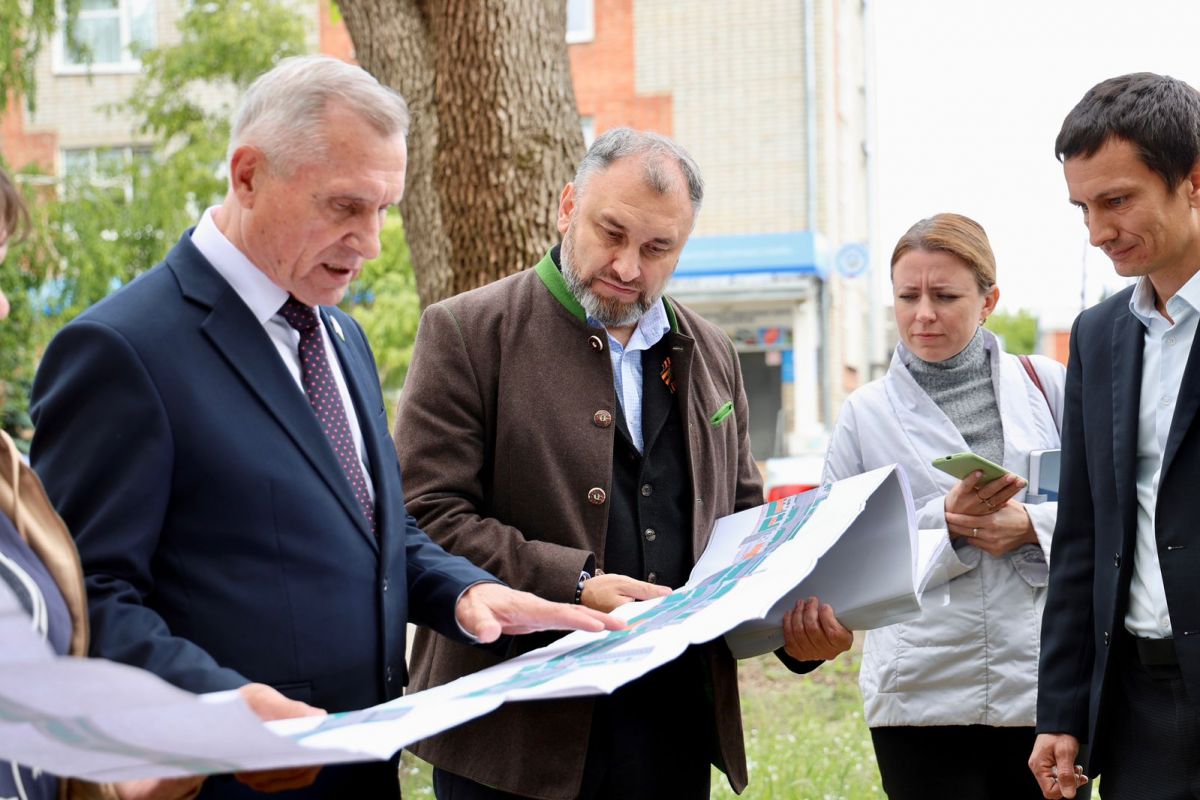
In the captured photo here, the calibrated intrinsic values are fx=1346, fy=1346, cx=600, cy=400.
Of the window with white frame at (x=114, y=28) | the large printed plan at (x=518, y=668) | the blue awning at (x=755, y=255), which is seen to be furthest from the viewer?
the window with white frame at (x=114, y=28)

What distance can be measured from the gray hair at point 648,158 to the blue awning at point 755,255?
60.8 feet

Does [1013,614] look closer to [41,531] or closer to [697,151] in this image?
[41,531]

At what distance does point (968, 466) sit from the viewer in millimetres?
3053

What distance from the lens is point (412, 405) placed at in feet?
9.34

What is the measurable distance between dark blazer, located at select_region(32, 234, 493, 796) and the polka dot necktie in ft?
0.19

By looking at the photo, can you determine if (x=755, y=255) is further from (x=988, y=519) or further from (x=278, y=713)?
(x=278, y=713)

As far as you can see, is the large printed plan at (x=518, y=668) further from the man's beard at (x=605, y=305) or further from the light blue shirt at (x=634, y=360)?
the man's beard at (x=605, y=305)

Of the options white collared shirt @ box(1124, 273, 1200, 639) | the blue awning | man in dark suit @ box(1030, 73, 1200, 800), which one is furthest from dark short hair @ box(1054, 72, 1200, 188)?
the blue awning

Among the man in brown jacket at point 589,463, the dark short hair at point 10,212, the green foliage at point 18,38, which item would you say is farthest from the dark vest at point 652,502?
the green foliage at point 18,38

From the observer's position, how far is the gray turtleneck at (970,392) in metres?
3.60

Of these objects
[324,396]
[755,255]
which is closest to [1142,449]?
[324,396]

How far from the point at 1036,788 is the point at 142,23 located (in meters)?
22.6

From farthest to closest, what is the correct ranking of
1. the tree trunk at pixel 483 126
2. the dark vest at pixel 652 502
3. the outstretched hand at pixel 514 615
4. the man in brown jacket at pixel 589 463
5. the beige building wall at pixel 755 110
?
the beige building wall at pixel 755 110, the tree trunk at pixel 483 126, the dark vest at pixel 652 502, the man in brown jacket at pixel 589 463, the outstretched hand at pixel 514 615

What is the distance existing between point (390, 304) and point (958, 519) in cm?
1135
